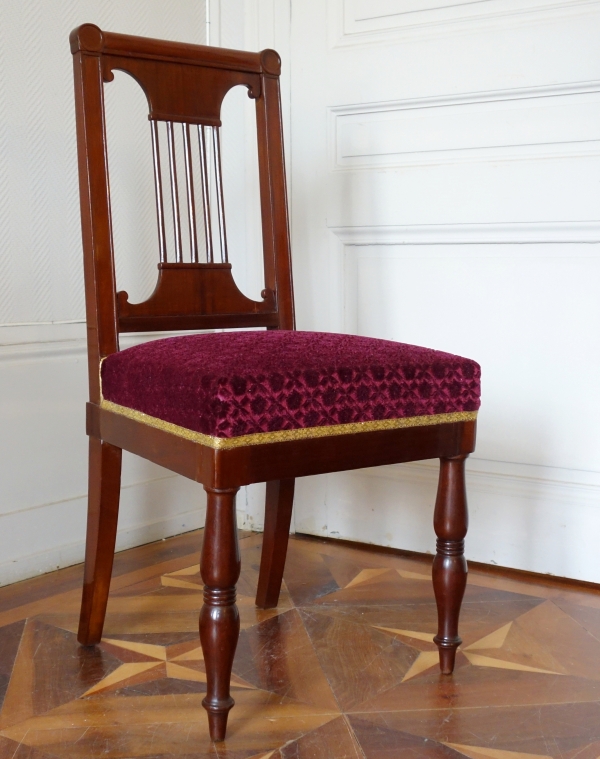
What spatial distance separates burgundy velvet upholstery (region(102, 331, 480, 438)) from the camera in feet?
3.39

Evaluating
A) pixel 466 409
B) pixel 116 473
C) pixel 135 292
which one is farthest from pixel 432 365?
pixel 135 292

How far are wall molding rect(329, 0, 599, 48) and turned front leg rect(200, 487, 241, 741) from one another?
3.81 ft

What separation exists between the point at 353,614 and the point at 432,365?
57cm

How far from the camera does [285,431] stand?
108 centimetres

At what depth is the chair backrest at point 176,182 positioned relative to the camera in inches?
50.6

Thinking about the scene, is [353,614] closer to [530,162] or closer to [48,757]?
[48,757]

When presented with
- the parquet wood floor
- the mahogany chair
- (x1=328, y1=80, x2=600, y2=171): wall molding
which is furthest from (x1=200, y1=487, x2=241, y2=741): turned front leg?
(x1=328, y1=80, x2=600, y2=171): wall molding

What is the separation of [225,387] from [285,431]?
0.11 m

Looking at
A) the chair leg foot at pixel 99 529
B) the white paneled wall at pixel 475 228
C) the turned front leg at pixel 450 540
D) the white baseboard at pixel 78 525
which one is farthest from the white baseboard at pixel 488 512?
the chair leg foot at pixel 99 529

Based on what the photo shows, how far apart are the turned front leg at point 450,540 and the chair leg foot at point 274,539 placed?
13.9 inches

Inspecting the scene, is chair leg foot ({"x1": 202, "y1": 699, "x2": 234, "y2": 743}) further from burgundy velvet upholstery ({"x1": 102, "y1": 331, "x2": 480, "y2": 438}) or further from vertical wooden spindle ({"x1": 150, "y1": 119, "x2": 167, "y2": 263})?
vertical wooden spindle ({"x1": 150, "y1": 119, "x2": 167, "y2": 263})

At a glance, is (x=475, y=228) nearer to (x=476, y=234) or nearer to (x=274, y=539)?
(x=476, y=234)

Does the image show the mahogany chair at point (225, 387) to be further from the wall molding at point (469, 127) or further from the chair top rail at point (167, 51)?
the wall molding at point (469, 127)

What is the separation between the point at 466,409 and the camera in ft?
4.05
